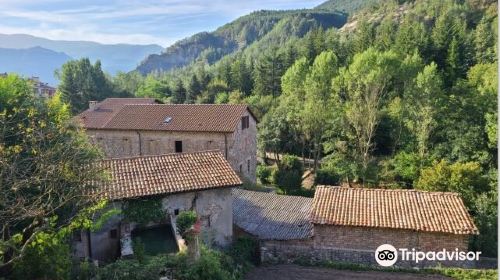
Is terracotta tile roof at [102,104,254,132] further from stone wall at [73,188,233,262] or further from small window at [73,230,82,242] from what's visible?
small window at [73,230,82,242]

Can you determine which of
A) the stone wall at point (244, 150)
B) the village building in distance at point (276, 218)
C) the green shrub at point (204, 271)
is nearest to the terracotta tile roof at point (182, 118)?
the stone wall at point (244, 150)

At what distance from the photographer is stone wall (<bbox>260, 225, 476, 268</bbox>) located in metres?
17.1

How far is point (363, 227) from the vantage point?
56.9ft

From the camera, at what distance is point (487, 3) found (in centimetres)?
8100

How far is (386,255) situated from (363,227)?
1.48 meters

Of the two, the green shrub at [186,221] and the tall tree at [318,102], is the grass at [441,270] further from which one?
the tall tree at [318,102]

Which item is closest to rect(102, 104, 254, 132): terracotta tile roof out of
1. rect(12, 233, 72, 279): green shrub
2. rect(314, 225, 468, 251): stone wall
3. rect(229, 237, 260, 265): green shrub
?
rect(229, 237, 260, 265): green shrub

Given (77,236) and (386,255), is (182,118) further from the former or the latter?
(386,255)

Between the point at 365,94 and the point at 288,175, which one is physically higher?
the point at 365,94

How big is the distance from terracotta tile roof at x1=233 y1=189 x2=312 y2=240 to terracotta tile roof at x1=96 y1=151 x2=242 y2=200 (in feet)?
11.1

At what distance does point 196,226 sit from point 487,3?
8814 centimetres

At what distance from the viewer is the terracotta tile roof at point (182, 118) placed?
30.6m

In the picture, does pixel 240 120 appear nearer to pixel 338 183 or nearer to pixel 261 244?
pixel 338 183

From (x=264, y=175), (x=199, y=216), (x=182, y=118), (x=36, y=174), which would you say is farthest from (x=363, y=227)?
(x=264, y=175)
